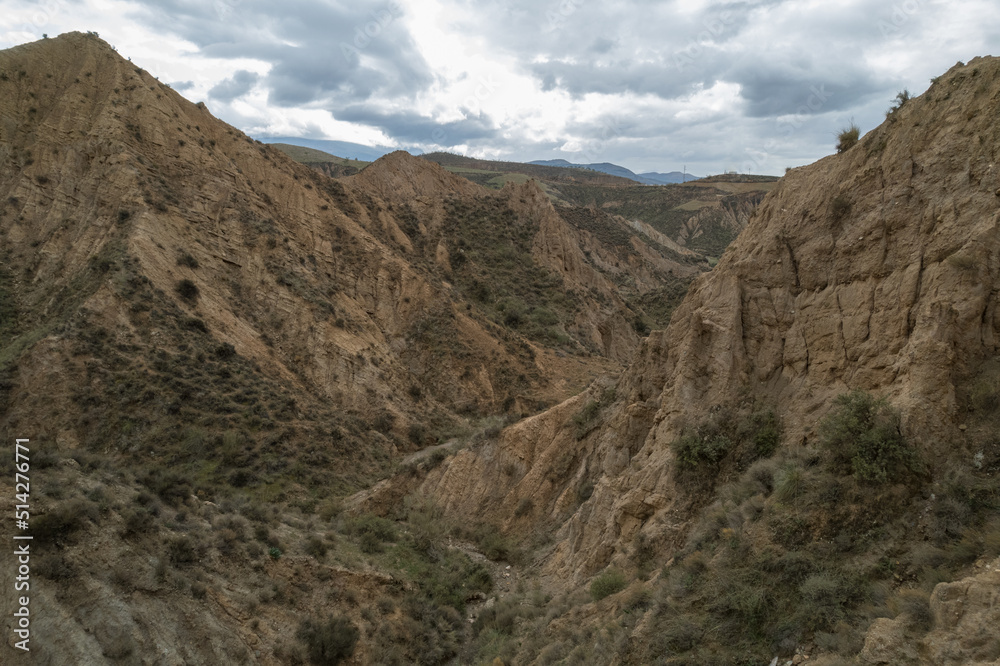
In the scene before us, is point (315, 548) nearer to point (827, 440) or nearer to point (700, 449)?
point (700, 449)

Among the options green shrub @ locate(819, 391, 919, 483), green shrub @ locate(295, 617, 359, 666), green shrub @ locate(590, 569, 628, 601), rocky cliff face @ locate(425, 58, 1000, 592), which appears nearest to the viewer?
green shrub @ locate(819, 391, 919, 483)

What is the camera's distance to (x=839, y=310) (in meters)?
9.12

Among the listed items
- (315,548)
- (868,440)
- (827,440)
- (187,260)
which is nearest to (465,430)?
(315,548)

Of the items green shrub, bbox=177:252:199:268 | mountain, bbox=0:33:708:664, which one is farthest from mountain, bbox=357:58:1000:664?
green shrub, bbox=177:252:199:268

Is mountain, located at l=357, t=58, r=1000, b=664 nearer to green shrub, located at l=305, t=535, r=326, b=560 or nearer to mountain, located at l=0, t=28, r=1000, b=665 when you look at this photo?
mountain, located at l=0, t=28, r=1000, b=665

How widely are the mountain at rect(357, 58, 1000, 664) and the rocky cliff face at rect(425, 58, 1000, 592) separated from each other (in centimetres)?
3

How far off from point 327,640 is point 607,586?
549 cm

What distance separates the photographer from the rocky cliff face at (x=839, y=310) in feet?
23.1

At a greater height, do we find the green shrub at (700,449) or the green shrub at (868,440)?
the green shrub at (868,440)

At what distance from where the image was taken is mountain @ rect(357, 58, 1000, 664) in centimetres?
569

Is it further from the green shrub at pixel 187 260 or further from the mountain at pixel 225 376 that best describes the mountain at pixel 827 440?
the green shrub at pixel 187 260

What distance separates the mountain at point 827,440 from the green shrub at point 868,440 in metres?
0.03

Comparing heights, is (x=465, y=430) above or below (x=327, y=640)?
above

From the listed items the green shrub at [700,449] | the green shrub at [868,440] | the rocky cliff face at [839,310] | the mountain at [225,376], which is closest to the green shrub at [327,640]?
the mountain at [225,376]
